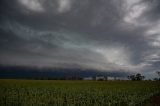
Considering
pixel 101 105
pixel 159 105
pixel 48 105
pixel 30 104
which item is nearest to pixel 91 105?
pixel 101 105

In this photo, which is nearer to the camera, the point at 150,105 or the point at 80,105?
the point at 80,105

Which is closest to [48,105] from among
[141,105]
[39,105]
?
[39,105]

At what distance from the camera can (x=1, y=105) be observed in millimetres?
23812

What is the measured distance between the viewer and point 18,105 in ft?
80.6

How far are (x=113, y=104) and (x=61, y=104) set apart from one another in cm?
732

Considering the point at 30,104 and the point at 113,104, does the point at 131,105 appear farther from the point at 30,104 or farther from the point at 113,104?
the point at 30,104

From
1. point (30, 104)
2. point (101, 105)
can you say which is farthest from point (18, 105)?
point (101, 105)

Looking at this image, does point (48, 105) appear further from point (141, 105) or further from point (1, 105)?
point (141, 105)

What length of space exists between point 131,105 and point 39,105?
12.4 meters

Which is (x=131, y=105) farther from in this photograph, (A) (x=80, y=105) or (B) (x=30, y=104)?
(B) (x=30, y=104)

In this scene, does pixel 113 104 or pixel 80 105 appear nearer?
pixel 80 105

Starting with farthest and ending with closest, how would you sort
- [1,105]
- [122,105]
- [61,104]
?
1. [122,105]
2. [61,104]
3. [1,105]

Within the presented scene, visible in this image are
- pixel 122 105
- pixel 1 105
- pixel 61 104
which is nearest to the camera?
pixel 1 105

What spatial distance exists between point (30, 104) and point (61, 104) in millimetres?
3720
